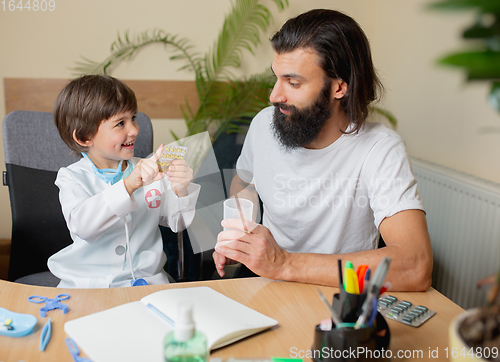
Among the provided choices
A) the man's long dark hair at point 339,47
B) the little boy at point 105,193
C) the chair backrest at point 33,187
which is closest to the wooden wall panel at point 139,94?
the chair backrest at point 33,187

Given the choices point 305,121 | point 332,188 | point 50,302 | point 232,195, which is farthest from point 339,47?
point 50,302

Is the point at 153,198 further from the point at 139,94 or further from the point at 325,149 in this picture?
the point at 139,94

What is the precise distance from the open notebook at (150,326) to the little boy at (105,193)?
1.26ft

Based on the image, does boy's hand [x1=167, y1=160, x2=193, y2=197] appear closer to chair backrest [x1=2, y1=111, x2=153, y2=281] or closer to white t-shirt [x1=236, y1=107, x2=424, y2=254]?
white t-shirt [x1=236, y1=107, x2=424, y2=254]

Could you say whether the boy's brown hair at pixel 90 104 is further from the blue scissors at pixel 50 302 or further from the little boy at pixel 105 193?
the blue scissors at pixel 50 302

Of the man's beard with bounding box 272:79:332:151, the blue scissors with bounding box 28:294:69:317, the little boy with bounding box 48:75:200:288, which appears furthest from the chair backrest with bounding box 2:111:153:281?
the man's beard with bounding box 272:79:332:151

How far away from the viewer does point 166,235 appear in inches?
55.2

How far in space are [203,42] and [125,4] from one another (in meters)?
0.48

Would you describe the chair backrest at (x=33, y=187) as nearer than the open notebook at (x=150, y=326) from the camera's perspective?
No

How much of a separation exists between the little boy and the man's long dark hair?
0.58 meters

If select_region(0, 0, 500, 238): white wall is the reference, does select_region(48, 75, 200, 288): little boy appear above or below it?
below

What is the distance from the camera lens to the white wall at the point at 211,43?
204 cm

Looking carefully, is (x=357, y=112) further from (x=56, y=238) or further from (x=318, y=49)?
(x=56, y=238)

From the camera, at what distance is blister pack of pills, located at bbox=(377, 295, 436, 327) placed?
2.78 ft
